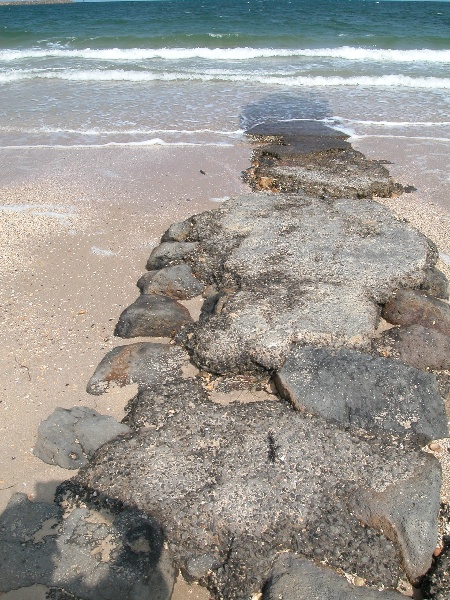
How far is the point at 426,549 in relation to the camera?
289cm

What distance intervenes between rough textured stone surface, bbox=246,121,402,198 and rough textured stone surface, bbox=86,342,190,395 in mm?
3355

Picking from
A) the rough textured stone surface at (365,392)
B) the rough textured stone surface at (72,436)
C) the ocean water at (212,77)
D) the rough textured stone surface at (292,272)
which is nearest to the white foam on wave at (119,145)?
the ocean water at (212,77)

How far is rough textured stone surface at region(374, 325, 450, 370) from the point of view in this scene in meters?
4.16

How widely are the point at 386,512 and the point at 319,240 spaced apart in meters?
2.80

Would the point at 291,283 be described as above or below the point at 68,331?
above

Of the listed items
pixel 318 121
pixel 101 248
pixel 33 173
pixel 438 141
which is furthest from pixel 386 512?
pixel 318 121

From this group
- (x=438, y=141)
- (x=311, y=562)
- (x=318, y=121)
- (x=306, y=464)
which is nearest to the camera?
(x=311, y=562)

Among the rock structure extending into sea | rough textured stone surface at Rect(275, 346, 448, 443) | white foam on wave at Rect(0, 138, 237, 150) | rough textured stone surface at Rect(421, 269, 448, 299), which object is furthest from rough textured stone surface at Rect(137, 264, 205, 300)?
white foam on wave at Rect(0, 138, 237, 150)

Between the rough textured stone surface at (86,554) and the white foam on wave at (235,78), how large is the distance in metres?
11.4

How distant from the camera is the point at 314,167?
7.51 metres

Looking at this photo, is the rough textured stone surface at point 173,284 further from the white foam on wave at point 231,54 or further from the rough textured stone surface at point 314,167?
the white foam on wave at point 231,54

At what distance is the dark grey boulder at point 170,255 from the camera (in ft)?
17.8

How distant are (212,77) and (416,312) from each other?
1005 centimetres

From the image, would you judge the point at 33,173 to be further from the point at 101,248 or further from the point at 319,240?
the point at 319,240
